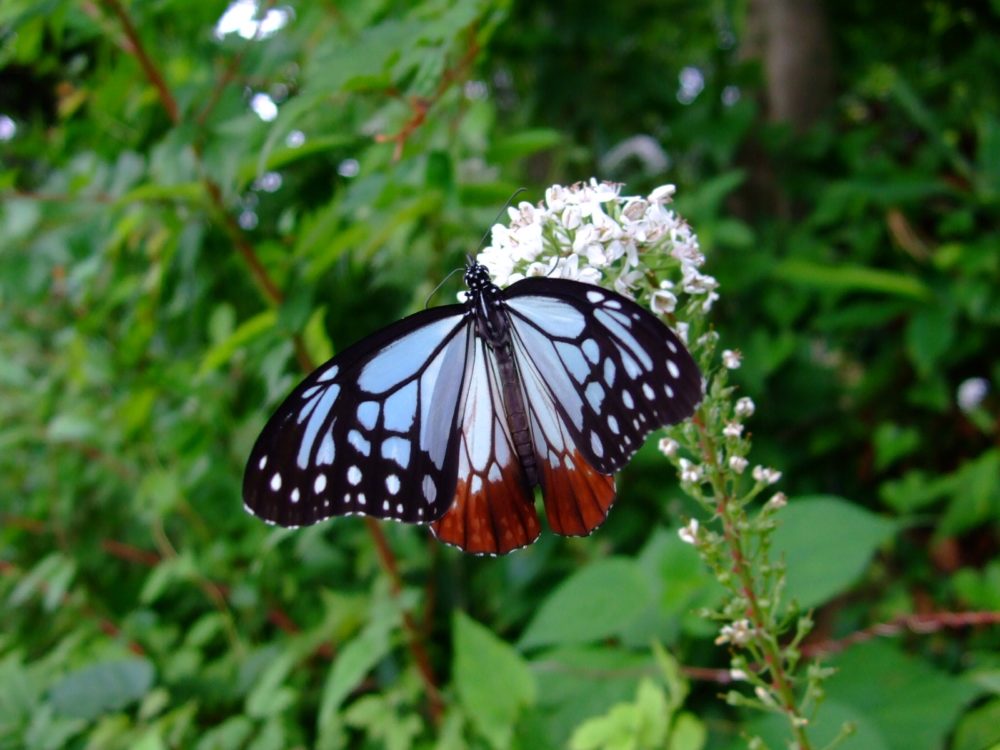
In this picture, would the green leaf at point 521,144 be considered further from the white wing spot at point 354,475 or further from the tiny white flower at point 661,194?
the white wing spot at point 354,475

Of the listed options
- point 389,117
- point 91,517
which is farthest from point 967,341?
point 91,517

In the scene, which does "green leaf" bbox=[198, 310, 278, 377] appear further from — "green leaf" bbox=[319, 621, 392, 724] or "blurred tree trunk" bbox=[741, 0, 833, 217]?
"blurred tree trunk" bbox=[741, 0, 833, 217]

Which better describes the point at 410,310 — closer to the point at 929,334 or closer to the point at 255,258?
the point at 255,258

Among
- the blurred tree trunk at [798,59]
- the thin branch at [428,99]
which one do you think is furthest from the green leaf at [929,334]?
the thin branch at [428,99]

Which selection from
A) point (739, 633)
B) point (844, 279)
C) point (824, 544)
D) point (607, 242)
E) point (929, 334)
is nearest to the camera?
point (739, 633)

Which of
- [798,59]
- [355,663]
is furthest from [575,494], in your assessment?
[798,59]

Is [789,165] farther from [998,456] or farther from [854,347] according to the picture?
[998,456]

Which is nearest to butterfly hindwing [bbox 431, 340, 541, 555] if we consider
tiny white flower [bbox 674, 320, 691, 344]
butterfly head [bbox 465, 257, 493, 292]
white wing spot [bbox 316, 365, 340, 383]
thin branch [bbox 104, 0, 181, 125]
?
butterfly head [bbox 465, 257, 493, 292]
